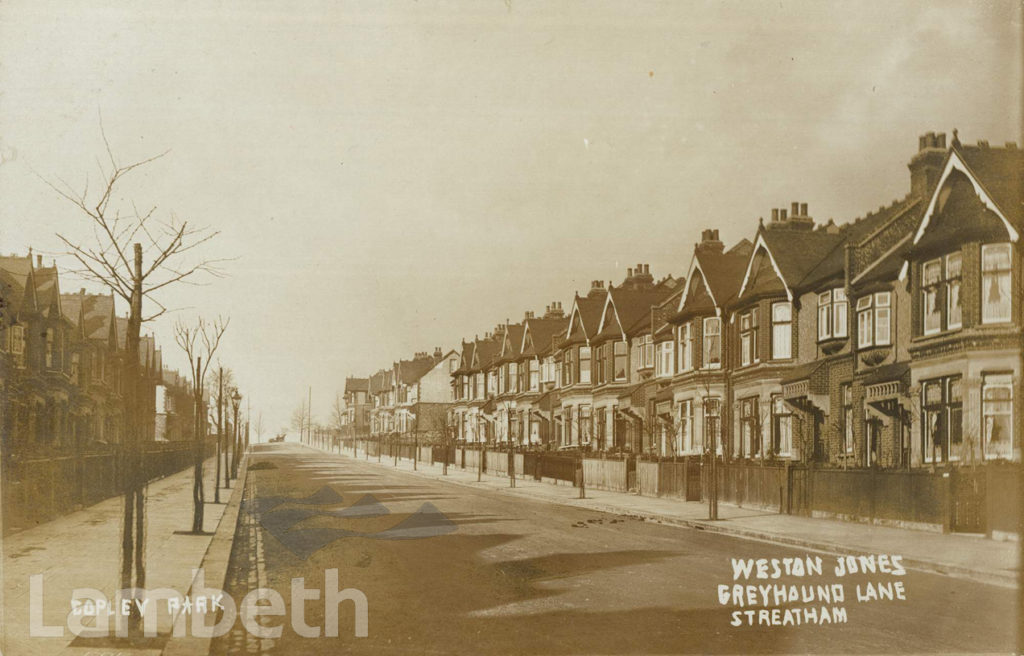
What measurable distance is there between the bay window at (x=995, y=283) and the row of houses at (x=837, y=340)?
0.03 metres

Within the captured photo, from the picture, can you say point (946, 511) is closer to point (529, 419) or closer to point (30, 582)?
point (30, 582)

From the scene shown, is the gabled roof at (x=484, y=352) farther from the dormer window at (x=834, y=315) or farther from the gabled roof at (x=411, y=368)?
the dormer window at (x=834, y=315)

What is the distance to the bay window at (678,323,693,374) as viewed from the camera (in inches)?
1551

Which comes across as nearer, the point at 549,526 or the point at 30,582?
the point at 30,582

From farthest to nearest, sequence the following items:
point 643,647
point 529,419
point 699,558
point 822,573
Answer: point 529,419 → point 699,558 → point 822,573 → point 643,647

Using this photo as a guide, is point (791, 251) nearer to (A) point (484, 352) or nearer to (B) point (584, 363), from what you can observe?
(B) point (584, 363)

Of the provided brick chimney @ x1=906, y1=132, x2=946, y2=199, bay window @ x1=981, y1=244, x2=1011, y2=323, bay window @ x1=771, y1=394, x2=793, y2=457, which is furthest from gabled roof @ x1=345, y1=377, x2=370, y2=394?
bay window @ x1=981, y1=244, x2=1011, y2=323

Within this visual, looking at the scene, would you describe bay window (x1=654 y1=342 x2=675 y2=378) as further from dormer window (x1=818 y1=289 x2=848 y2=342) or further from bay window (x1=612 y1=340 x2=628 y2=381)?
dormer window (x1=818 y1=289 x2=848 y2=342)

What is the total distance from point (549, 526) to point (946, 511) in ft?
27.9

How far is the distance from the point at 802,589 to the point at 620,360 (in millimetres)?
36730

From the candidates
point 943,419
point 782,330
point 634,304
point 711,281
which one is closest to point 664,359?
point 711,281

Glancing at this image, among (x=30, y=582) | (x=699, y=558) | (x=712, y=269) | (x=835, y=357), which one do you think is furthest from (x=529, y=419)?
(x=30, y=582)

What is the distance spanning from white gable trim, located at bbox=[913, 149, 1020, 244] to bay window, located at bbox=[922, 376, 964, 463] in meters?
3.85

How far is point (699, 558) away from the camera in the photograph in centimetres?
1548
